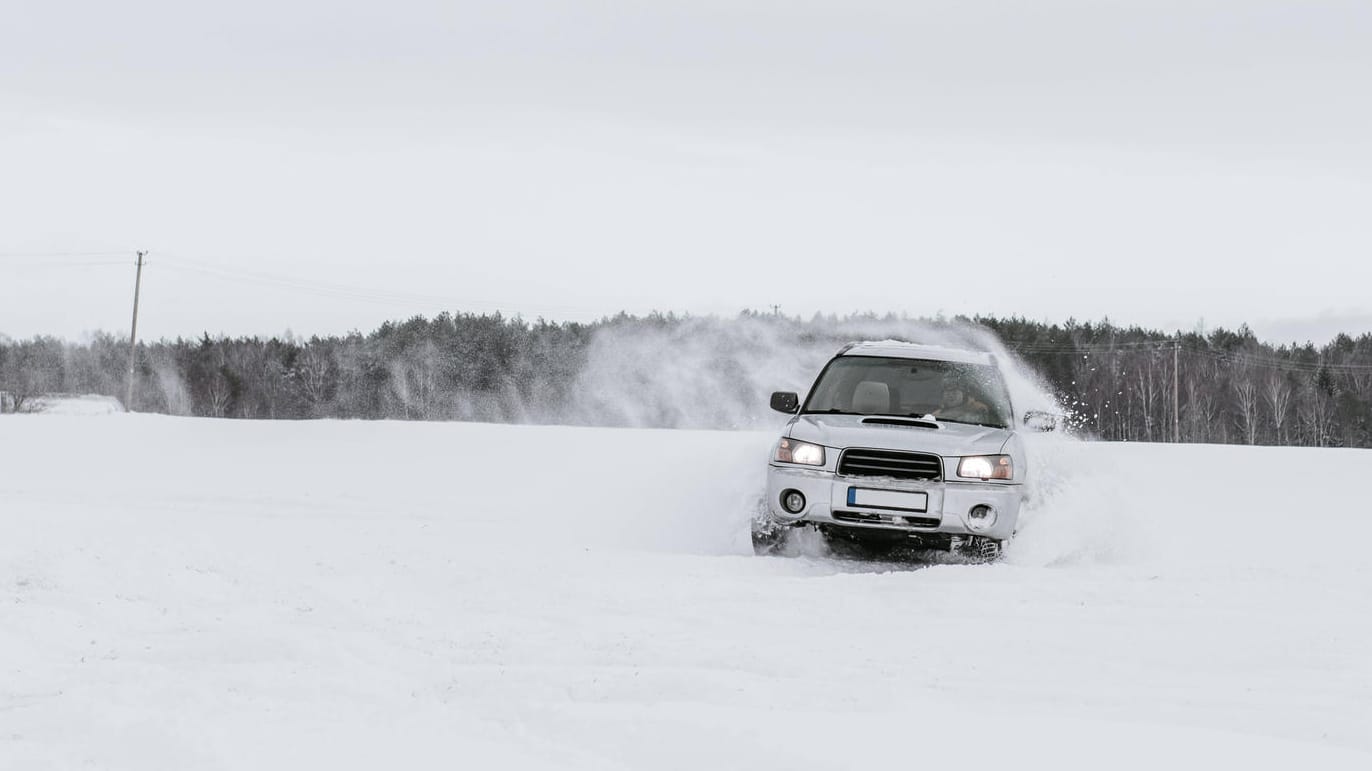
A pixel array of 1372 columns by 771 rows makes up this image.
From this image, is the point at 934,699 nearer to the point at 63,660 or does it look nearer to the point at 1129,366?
the point at 63,660

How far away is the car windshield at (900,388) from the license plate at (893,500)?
4.39ft

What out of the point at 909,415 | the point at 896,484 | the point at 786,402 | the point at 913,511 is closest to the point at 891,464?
the point at 896,484

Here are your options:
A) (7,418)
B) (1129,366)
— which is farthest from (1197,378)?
(7,418)

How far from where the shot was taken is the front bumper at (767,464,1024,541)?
7.53 meters

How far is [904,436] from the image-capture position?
25.5 ft

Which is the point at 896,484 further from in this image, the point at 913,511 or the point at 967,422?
the point at 967,422

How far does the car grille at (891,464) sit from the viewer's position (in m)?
7.61

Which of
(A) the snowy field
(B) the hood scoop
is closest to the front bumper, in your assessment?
(A) the snowy field

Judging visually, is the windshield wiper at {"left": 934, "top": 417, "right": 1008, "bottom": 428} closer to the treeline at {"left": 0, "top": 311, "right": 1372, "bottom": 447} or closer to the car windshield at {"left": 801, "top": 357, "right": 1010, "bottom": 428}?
the car windshield at {"left": 801, "top": 357, "right": 1010, "bottom": 428}

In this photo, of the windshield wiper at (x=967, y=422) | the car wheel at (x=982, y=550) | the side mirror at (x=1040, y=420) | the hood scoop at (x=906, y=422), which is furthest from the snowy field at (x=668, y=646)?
the hood scoop at (x=906, y=422)

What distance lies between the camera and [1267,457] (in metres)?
17.9

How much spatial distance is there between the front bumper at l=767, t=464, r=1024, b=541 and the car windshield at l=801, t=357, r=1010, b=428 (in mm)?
1272

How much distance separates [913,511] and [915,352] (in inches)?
84.5

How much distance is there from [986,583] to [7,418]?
2210cm
